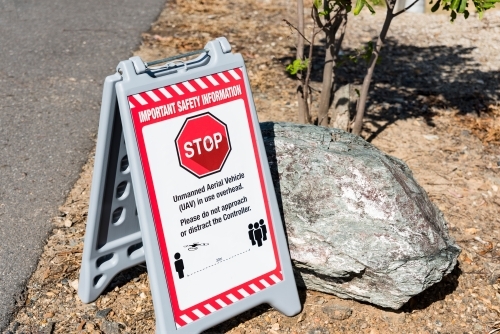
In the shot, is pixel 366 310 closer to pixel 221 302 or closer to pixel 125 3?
pixel 221 302

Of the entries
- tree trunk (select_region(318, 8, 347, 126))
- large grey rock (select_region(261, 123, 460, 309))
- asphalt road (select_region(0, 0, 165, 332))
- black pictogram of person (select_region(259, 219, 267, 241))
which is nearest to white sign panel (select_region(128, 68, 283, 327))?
black pictogram of person (select_region(259, 219, 267, 241))

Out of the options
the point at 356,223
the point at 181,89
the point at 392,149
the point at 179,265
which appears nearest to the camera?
the point at 181,89

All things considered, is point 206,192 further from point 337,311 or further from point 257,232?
point 337,311

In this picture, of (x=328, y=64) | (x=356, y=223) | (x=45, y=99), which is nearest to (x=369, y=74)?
(x=328, y=64)

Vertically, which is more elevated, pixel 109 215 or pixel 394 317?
pixel 109 215

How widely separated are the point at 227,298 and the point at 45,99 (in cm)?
356

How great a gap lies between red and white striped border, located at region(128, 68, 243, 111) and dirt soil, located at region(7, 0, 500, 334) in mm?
1360

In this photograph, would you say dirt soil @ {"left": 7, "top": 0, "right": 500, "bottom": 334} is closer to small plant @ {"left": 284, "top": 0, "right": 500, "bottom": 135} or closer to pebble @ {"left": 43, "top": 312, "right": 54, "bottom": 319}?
pebble @ {"left": 43, "top": 312, "right": 54, "bottom": 319}

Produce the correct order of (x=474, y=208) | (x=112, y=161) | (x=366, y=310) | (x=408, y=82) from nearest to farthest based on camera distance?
(x=112, y=161), (x=366, y=310), (x=474, y=208), (x=408, y=82)

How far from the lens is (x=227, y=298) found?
11.5 ft

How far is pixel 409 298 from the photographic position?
3.64 meters

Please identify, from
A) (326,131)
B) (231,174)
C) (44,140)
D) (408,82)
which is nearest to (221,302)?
(231,174)

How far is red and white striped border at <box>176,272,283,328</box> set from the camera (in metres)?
3.37

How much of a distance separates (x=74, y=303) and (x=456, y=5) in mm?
2881
